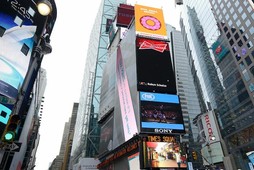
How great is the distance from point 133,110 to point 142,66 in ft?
21.1

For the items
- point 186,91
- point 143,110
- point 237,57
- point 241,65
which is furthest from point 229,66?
point 186,91

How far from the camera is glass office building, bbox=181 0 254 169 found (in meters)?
63.5

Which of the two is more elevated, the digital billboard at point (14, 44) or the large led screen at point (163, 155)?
the digital billboard at point (14, 44)

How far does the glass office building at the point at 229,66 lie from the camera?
208ft

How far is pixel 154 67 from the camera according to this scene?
28641mm

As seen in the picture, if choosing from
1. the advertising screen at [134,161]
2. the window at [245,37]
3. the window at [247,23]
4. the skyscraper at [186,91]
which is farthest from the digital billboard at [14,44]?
the skyscraper at [186,91]

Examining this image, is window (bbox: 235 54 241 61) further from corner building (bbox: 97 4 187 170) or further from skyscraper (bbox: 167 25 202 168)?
skyscraper (bbox: 167 25 202 168)

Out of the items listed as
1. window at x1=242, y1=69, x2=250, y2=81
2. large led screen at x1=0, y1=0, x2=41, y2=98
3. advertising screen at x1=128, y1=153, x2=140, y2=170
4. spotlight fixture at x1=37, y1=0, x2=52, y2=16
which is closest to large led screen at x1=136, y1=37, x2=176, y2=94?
advertising screen at x1=128, y1=153, x2=140, y2=170

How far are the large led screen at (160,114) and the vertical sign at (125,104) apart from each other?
1650 millimetres

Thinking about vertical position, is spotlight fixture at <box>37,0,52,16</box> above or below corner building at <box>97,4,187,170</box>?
below

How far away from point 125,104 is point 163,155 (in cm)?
937

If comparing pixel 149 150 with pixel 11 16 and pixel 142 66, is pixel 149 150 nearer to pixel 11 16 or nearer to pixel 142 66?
pixel 142 66

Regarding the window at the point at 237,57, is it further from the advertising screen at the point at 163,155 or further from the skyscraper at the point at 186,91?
the advertising screen at the point at 163,155

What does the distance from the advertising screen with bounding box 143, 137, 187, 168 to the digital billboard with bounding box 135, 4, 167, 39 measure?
17159 millimetres
